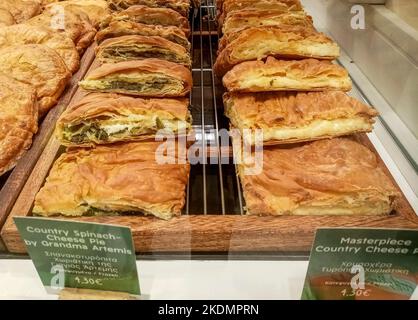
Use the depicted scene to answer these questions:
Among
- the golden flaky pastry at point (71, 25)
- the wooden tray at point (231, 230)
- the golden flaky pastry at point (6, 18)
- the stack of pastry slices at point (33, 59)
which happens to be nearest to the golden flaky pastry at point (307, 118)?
the wooden tray at point (231, 230)

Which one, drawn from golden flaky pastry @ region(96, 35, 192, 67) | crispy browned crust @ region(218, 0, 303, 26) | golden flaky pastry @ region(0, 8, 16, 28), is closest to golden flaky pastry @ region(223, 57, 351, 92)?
golden flaky pastry @ region(96, 35, 192, 67)

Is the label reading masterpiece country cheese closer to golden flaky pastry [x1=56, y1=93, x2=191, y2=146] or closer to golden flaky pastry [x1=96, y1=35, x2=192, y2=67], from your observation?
golden flaky pastry [x1=56, y1=93, x2=191, y2=146]

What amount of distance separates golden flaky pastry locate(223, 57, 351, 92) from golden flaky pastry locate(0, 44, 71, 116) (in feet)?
3.51

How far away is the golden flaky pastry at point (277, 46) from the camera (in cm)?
219

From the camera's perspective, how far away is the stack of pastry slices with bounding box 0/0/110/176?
202cm

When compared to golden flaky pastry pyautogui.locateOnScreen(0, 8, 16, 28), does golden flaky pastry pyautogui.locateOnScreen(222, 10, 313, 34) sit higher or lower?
lower

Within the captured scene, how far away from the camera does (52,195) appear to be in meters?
1.60

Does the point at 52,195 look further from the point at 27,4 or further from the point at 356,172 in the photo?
the point at 27,4

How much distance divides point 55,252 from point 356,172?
3.98ft

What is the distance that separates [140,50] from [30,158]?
0.90m

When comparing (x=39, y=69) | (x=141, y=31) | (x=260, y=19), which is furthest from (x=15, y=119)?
(x=260, y=19)

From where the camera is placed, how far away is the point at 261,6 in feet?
9.30

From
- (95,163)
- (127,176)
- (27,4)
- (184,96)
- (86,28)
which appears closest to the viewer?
(127,176)
